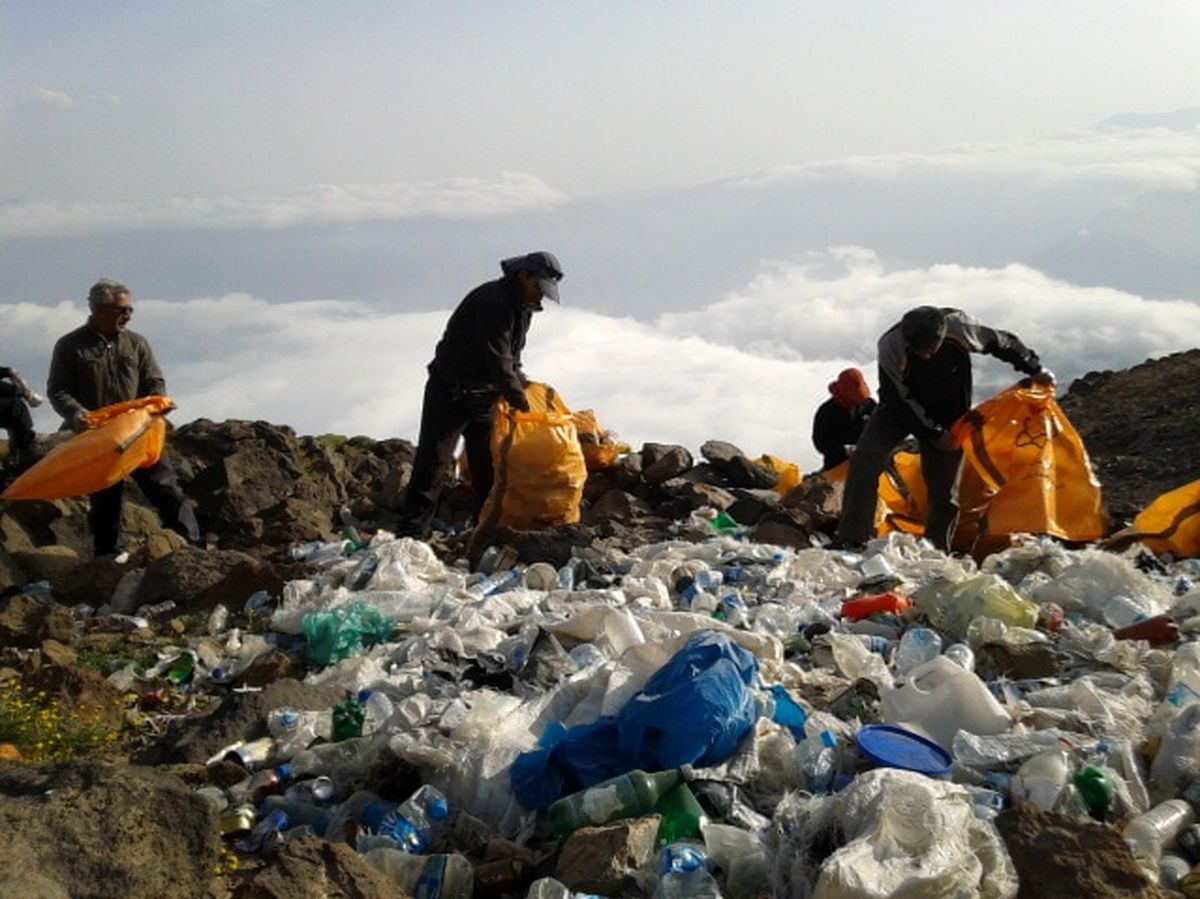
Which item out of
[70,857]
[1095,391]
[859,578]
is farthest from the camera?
[1095,391]

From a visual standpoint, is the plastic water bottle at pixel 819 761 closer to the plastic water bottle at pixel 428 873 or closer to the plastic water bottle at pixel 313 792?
the plastic water bottle at pixel 428 873

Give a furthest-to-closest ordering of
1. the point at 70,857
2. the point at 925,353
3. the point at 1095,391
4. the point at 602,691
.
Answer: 1. the point at 1095,391
2. the point at 925,353
3. the point at 602,691
4. the point at 70,857

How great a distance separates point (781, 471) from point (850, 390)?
5.38ft

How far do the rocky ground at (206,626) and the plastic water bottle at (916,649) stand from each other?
185 centimetres

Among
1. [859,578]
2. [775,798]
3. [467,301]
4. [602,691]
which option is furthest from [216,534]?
[775,798]

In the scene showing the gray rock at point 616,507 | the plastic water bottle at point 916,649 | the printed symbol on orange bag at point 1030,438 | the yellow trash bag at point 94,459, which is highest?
the yellow trash bag at point 94,459

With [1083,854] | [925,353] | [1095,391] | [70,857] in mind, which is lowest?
[1095,391]

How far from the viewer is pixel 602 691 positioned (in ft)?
14.6

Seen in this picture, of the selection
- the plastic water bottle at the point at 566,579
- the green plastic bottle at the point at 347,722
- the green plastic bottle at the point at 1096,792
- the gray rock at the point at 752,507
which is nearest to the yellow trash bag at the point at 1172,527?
the gray rock at the point at 752,507

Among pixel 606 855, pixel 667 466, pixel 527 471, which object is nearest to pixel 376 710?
pixel 606 855

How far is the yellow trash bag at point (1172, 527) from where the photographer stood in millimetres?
7320

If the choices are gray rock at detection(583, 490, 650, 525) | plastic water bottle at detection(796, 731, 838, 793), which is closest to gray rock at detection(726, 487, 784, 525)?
gray rock at detection(583, 490, 650, 525)

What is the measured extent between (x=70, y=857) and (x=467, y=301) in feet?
18.2

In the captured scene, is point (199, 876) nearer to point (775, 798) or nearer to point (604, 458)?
point (775, 798)
